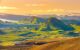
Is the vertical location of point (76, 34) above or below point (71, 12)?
below

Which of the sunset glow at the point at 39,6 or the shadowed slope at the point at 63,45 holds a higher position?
the sunset glow at the point at 39,6

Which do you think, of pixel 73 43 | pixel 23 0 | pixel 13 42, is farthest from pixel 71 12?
pixel 13 42

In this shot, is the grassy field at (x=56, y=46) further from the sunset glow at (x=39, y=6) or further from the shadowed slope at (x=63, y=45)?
the sunset glow at (x=39, y=6)

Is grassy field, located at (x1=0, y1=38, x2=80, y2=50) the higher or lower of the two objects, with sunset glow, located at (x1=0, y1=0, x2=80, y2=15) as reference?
lower

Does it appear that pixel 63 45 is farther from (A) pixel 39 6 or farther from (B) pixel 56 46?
(A) pixel 39 6

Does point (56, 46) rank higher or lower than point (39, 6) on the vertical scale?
lower

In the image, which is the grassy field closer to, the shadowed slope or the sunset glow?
the shadowed slope

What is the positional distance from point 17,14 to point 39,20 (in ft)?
0.66

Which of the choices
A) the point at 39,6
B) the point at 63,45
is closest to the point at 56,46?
the point at 63,45

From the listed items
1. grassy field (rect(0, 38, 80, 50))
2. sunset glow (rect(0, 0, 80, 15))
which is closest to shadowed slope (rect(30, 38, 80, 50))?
grassy field (rect(0, 38, 80, 50))

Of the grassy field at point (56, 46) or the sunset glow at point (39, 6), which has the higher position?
the sunset glow at point (39, 6)

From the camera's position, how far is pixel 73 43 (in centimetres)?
137

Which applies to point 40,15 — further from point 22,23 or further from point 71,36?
point 71,36

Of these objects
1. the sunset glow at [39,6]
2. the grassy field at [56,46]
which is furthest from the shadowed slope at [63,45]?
the sunset glow at [39,6]
